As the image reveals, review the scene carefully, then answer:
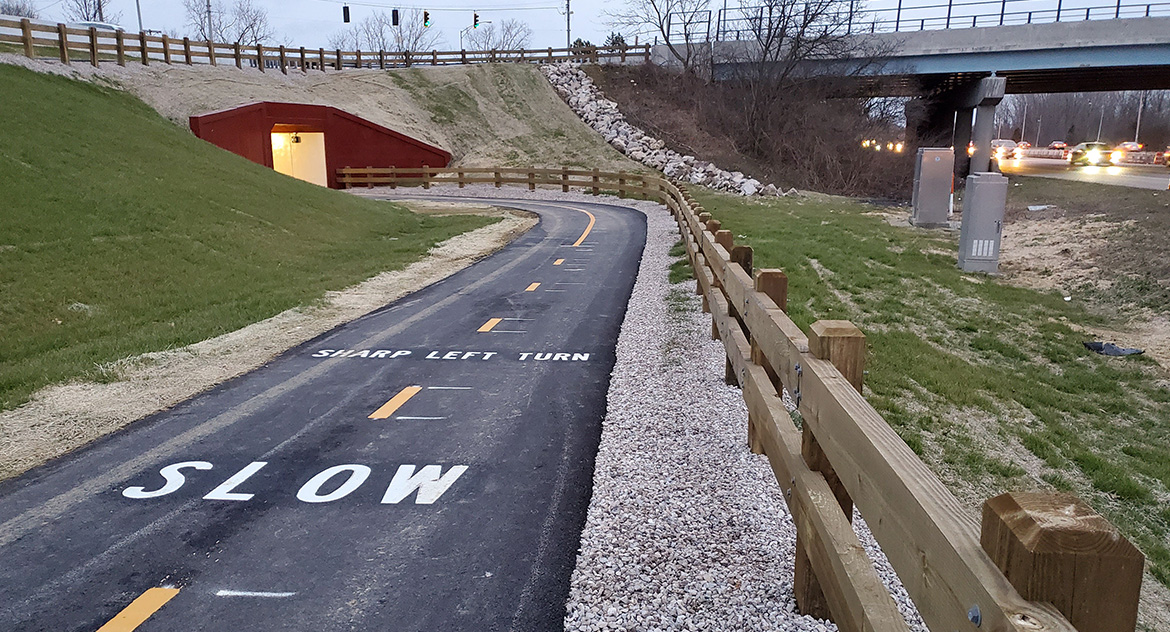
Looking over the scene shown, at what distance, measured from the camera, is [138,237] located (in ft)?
49.0

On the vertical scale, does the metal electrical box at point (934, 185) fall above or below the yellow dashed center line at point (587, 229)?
above

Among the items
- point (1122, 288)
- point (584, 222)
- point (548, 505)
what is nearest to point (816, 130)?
point (584, 222)

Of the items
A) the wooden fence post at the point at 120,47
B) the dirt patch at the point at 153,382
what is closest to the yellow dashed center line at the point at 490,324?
the dirt patch at the point at 153,382

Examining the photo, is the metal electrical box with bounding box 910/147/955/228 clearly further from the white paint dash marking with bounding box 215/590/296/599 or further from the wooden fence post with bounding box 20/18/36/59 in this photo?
the wooden fence post with bounding box 20/18/36/59

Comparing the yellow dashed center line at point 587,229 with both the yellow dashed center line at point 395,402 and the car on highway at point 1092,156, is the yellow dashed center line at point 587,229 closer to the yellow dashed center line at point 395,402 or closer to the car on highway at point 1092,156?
the yellow dashed center line at point 395,402

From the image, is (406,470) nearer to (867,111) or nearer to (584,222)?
(584,222)

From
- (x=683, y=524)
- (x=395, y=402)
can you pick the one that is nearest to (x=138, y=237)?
(x=395, y=402)

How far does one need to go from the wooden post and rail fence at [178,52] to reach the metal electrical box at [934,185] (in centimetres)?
3166

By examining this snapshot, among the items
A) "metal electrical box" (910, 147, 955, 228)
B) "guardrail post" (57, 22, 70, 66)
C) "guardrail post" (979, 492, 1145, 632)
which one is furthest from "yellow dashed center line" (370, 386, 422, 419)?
"guardrail post" (57, 22, 70, 66)

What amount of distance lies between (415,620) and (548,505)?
1.47 meters

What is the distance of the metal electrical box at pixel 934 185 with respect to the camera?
81.4 feet

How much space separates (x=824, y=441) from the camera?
135 inches

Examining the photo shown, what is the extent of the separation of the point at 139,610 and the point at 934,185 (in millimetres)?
25374

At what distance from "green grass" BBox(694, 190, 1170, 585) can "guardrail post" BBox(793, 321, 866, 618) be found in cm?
320
